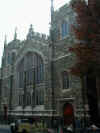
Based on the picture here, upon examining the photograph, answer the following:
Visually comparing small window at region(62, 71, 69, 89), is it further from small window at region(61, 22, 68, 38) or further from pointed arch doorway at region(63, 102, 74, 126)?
small window at region(61, 22, 68, 38)

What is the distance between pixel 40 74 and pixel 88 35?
15.0 m

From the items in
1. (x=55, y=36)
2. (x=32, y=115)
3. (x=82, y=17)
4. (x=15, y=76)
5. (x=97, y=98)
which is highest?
(x=55, y=36)

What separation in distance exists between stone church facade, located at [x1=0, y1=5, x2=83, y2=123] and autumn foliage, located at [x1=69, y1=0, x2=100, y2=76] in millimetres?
6581

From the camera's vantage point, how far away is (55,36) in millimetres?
26438

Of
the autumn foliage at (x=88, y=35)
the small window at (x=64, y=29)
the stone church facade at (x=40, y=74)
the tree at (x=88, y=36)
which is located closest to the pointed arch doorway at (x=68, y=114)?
the stone church facade at (x=40, y=74)

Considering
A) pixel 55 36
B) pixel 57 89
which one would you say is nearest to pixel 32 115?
pixel 57 89

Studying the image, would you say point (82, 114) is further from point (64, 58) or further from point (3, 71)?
point (3, 71)

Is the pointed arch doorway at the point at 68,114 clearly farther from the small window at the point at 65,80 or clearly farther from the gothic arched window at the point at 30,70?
the gothic arched window at the point at 30,70

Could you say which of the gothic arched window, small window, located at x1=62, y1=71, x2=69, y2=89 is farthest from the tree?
the gothic arched window

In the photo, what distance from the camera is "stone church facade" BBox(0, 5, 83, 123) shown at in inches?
930

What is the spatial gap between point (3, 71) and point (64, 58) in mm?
17974

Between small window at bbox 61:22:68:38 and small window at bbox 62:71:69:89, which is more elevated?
small window at bbox 61:22:68:38

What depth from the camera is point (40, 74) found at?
94.8ft

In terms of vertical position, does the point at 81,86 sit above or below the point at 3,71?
below
